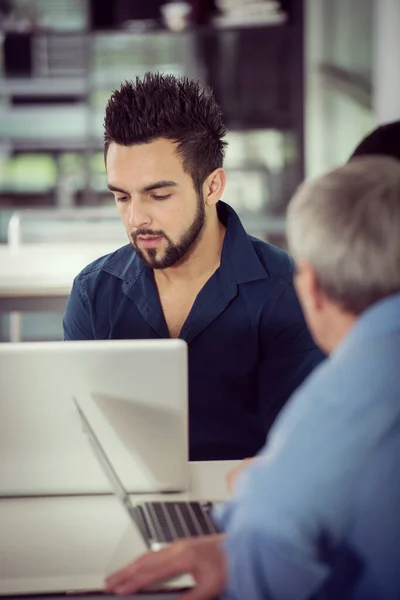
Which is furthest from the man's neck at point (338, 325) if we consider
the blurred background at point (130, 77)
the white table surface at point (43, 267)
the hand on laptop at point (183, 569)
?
the blurred background at point (130, 77)

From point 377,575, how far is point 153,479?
22.9 inches

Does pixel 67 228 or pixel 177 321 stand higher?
pixel 177 321

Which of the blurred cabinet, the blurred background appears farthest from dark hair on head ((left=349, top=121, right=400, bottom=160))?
the blurred cabinet

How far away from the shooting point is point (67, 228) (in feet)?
14.0

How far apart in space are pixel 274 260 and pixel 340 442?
1.10m

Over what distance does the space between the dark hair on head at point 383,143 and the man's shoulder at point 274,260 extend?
28cm

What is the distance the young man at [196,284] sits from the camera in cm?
187

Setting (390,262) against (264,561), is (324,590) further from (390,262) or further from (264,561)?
(390,262)

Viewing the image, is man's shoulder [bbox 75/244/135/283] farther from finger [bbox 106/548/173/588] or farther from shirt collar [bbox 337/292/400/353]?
shirt collar [bbox 337/292/400/353]

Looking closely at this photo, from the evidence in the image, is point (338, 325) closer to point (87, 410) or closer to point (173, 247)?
point (87, 410)

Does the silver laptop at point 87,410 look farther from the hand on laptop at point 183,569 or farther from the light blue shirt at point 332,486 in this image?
the light blue shirt at point 332,486

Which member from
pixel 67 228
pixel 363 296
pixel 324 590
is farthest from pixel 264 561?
pixel 67 228

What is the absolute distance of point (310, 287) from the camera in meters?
1.02

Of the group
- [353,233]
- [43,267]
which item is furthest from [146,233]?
[43,267]
